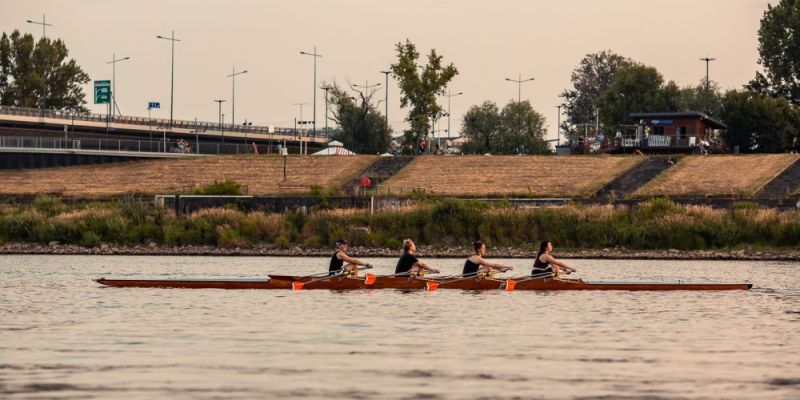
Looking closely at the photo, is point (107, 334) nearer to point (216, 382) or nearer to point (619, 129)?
point (216, 382)

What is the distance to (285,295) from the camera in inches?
1692

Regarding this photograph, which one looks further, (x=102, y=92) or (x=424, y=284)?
(x=102, y=92)

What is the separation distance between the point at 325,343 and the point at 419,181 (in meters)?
69.9

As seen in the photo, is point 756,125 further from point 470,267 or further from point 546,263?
point 470,267

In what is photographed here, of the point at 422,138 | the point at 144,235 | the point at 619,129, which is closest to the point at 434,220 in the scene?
the point at 144,235

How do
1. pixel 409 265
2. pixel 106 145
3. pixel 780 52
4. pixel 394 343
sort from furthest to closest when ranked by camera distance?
pixel 780 52, pixel 106 145, pixel 409 265, pixel 394 343

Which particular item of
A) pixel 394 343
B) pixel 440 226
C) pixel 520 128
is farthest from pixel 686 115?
pixel 394 343

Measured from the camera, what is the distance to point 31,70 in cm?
16788

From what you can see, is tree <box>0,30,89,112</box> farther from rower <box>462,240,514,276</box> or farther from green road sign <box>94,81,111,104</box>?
rower <box>462,240,514,276</box>

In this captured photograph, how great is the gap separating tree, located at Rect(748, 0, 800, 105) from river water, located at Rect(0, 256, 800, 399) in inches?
3503

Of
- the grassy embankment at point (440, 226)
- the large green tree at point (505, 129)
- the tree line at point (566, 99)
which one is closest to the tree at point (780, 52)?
the tree line at point (566, 99)

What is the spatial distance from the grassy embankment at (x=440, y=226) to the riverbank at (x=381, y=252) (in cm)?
80

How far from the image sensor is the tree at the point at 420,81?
12250cm

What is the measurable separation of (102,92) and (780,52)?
76.6 m
